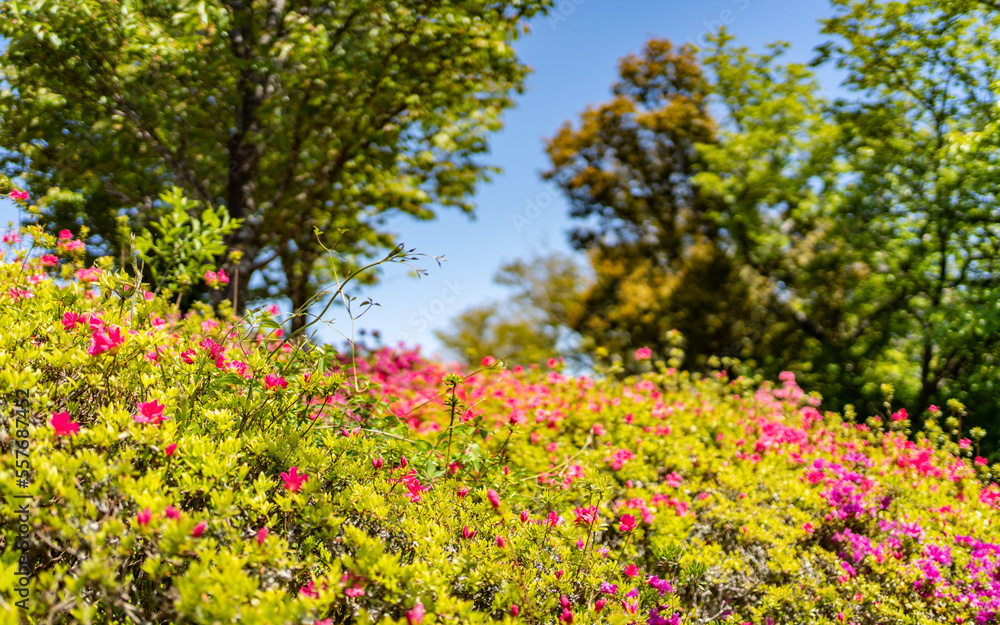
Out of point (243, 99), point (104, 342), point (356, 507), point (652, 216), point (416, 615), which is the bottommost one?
point (416, 615)

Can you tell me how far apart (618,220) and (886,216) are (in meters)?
8.73

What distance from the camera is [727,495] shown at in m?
3.93

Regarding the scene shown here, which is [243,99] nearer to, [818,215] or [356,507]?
[356,507]

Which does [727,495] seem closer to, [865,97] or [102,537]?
[102,537]

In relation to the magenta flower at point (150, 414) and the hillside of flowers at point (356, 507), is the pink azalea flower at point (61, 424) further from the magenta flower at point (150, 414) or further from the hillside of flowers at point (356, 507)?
the magenta flower at point (150, 414)

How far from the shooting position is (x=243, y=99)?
291 inches

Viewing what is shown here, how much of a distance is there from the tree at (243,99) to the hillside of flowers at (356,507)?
10.6ft

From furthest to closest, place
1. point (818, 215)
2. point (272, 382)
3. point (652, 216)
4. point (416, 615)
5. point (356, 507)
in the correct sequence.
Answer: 1. point (652, 216)
2. point (818, 215)
3. point (272, 382)
4. point (356, 507)
5. point (416, 615)

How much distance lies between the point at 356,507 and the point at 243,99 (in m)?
7.21

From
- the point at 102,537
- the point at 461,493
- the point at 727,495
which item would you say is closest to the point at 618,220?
the point at 727,495

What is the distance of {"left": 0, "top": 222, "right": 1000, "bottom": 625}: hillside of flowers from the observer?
150 centimetres

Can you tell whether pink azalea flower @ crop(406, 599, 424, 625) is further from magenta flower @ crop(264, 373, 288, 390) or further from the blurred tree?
the blurred tree

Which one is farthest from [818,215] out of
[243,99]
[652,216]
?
[243,99]

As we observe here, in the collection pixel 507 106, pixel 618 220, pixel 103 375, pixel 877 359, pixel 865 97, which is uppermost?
pixel 618 220
